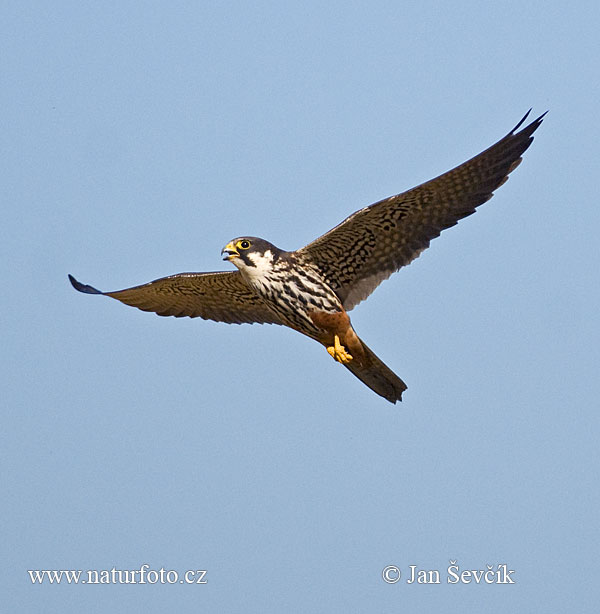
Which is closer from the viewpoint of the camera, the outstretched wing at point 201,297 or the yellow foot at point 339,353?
the yellow foot at point 339,353

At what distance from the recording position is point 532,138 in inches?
378

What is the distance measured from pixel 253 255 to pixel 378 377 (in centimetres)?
165

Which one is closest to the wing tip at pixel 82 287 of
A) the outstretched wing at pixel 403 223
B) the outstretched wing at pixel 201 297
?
the outstretched wing at pixel 201 297

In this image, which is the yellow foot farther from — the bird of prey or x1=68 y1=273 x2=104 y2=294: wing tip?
x1=68 y1=273 x2=104 y2=294: wing tip

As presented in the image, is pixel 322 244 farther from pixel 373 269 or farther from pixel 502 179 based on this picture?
pixel 502 179

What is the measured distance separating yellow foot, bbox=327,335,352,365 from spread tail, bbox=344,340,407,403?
147 mm

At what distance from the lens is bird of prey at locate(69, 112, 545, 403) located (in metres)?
9.80

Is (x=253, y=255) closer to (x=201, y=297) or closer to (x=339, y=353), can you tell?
(x=339, y=353)

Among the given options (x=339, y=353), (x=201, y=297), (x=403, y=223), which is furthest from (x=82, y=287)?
(x=403, y=223)

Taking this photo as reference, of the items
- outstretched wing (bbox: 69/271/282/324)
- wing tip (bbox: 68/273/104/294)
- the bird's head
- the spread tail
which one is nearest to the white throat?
the bird's head

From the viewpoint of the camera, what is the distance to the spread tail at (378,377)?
1040 centimetres

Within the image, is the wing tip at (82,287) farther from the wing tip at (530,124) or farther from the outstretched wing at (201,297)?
the wing tip at (530,124)

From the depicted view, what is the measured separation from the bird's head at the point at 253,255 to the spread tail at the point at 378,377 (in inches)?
45.6

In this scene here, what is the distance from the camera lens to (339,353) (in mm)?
10383
